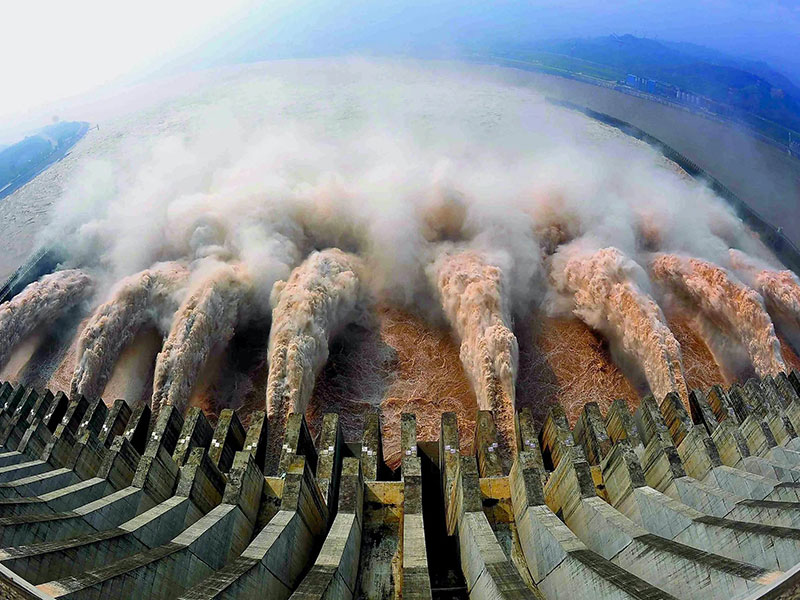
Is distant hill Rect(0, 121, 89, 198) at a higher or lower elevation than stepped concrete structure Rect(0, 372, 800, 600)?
lower

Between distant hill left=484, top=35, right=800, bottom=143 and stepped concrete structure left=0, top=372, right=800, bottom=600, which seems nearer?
stepped concrete structure left=0, top=372, right=800, bottom=600

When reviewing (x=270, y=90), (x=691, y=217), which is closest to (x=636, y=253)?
(x=691, y=217)

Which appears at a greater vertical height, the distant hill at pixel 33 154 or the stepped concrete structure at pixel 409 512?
the stepped concrete structure at pixel 409 512

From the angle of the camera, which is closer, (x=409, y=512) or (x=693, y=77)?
(x=409, y=512)

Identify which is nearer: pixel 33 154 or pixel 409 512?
pixel 409 512

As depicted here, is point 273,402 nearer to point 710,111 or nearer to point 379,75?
point 710,111
